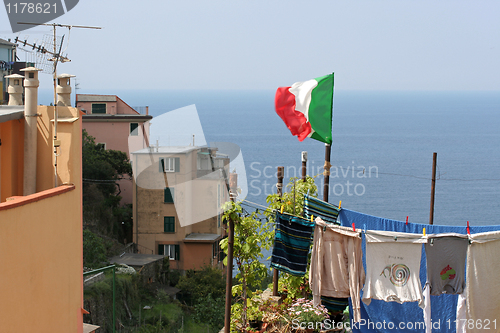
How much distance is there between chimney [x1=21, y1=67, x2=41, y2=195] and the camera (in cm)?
722

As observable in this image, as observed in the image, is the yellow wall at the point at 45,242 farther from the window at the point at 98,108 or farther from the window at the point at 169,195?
the window at the point at 98,108

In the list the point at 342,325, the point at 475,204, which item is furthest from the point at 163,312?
the point at 475,204

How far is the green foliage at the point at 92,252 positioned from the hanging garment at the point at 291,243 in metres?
19.6

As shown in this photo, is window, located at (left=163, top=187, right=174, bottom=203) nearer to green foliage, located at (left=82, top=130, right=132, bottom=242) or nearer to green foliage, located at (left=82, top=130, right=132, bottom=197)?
green foliage, located at (left=82, top=130, right=132, bottom=242)

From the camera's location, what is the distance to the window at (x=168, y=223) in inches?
1385

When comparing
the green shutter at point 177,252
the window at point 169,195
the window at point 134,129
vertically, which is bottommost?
the green shutter at point 177,252

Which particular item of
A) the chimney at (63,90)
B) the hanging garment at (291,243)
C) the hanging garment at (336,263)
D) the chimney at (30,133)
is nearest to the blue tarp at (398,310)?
the hanging garment at (336,263)

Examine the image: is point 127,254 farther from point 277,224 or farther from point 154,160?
point 277,224

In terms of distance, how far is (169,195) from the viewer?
3534 cm

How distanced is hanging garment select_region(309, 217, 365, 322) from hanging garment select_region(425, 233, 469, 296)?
1021mm

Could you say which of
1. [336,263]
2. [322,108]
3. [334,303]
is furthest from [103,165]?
[336,263]

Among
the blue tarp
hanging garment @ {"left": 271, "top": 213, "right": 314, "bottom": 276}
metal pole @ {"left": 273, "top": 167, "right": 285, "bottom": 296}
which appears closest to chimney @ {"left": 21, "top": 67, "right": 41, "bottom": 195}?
hanging garment @ {"left": 271, "top": 213, "right": 314, "bottom": 276}

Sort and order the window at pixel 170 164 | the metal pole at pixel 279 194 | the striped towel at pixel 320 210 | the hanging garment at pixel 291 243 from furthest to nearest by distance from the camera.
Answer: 1. the window at pixel 170 164
2. the metal pole at pixel 279 194
3. the striped towel at pixel 320 210
4. the hanging garment at pixel 291 243

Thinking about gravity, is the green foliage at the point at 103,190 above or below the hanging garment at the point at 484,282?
below
